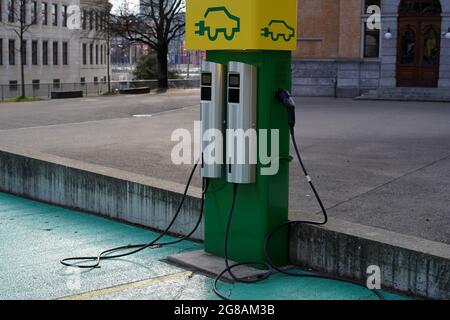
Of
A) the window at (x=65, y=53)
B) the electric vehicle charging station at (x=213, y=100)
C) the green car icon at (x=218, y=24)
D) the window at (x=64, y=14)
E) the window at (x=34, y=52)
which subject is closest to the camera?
the green car icon at (x=218, y=24)

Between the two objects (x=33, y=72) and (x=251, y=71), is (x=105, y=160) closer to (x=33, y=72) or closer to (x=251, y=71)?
(x=251, y=71)

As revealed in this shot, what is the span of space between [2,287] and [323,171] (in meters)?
5.85

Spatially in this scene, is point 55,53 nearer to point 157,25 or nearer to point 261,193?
point 157,25

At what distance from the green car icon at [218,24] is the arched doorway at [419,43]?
28.0 meters

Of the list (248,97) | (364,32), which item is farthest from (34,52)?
(248,97)

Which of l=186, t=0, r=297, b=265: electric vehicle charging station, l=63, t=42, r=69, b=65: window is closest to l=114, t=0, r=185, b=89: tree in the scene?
l=63, t=42, r=69, b=65: window

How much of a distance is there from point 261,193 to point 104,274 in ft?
5.39

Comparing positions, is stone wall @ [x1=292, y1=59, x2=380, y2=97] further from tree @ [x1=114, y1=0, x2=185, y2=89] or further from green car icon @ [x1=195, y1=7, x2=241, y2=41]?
green car icon @ [x1=195, y1=7, x2=241, y2=41]

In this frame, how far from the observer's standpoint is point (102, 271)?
670 cm

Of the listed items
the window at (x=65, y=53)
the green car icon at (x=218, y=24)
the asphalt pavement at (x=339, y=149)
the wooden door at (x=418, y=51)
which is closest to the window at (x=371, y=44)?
the wooden door at (x=418, y=51)

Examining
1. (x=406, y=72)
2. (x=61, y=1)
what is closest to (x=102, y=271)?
(x=406, y=72)

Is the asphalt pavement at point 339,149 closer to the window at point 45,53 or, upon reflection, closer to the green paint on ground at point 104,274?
the green paint on ground at point 104,274

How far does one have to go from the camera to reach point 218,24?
250 inches

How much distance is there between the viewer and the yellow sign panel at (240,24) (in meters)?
6.12
